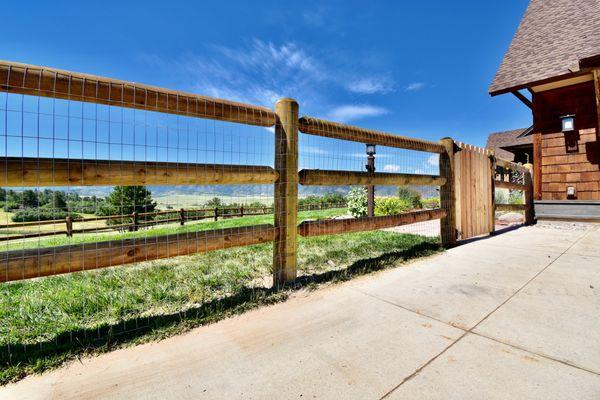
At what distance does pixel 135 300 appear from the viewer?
2.50 m

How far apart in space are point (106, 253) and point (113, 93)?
111cm

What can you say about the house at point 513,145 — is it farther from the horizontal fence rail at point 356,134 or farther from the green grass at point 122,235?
the horizontal fence rail at point 356,134

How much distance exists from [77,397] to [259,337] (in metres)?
0.97

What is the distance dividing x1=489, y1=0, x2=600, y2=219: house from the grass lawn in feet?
19.3

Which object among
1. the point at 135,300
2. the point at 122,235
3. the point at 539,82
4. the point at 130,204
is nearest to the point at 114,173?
the point at 135,300

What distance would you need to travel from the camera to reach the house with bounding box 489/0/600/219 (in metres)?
6.86

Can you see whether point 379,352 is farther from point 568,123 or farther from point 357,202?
point 357,202

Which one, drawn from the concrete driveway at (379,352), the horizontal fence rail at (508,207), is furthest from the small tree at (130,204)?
the horizontal fence rail at (508,207)

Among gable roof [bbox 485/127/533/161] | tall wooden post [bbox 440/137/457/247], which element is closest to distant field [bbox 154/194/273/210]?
tall wooden post [bbox 440/137/457/247]

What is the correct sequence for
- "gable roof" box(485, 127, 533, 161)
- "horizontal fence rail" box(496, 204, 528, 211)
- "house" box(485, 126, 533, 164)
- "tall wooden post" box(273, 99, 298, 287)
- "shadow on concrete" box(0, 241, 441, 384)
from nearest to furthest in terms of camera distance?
"shadow on concrete" box(0, 241, 441, 384), "tall wooden post" box(273, 99, 298, 287), "horizontal fence rail" box(496, 204, 528, 211), "house" box(485, 126, 533, 164), "gable roof" box(485, 127, 533, 161)

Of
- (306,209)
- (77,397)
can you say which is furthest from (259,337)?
(306,209)

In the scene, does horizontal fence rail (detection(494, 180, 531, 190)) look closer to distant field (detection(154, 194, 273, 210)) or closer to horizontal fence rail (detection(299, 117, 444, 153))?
horizontal fence rail (detection(299, 117, 444, 153))

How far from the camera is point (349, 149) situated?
4.19m

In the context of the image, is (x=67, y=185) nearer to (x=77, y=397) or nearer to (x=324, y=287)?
(x=77, y=397)
